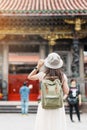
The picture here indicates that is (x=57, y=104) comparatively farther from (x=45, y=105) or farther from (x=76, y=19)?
(x=76, y=19)

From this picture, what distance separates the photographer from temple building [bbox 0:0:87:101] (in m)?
21.4

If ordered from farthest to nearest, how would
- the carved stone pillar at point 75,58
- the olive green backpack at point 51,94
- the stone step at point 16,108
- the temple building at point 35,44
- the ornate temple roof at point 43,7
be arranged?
1. the temple building at point 35,44
2. the carved stone pillar at point 75,58
3. the ornate temple roof at point 43,7
4. the stone step at point 16,108
5. the olive green backpack at point 51,94

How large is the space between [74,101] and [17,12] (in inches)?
248

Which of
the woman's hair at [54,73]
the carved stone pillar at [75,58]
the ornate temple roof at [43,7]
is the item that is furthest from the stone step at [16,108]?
the woman's hair at [54,73]

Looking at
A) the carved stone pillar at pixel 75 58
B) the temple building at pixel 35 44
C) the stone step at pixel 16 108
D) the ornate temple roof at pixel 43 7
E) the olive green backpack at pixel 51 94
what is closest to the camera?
the olive green backpack at pixel 51 94

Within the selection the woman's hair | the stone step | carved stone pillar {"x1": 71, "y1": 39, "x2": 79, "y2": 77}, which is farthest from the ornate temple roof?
the woman's hair

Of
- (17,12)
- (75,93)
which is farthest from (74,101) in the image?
(17,12)

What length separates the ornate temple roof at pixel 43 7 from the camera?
2006cm

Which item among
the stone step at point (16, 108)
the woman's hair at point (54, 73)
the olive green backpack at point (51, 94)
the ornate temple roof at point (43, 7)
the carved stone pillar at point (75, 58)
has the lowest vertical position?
the stone step at point (16, 108)

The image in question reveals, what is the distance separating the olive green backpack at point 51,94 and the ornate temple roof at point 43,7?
13.2 m

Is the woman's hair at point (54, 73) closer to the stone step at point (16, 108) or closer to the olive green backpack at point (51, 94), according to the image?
the olive green backpack at point (51, 94)

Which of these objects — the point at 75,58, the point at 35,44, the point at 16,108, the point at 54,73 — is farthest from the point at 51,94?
the point at 35,44

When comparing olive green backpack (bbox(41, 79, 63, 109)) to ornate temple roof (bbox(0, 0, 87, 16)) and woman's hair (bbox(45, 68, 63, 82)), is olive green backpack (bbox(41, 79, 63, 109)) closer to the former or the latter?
woman's hair (bbox(45, 68, 63, 82))

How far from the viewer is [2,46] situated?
880 inches
